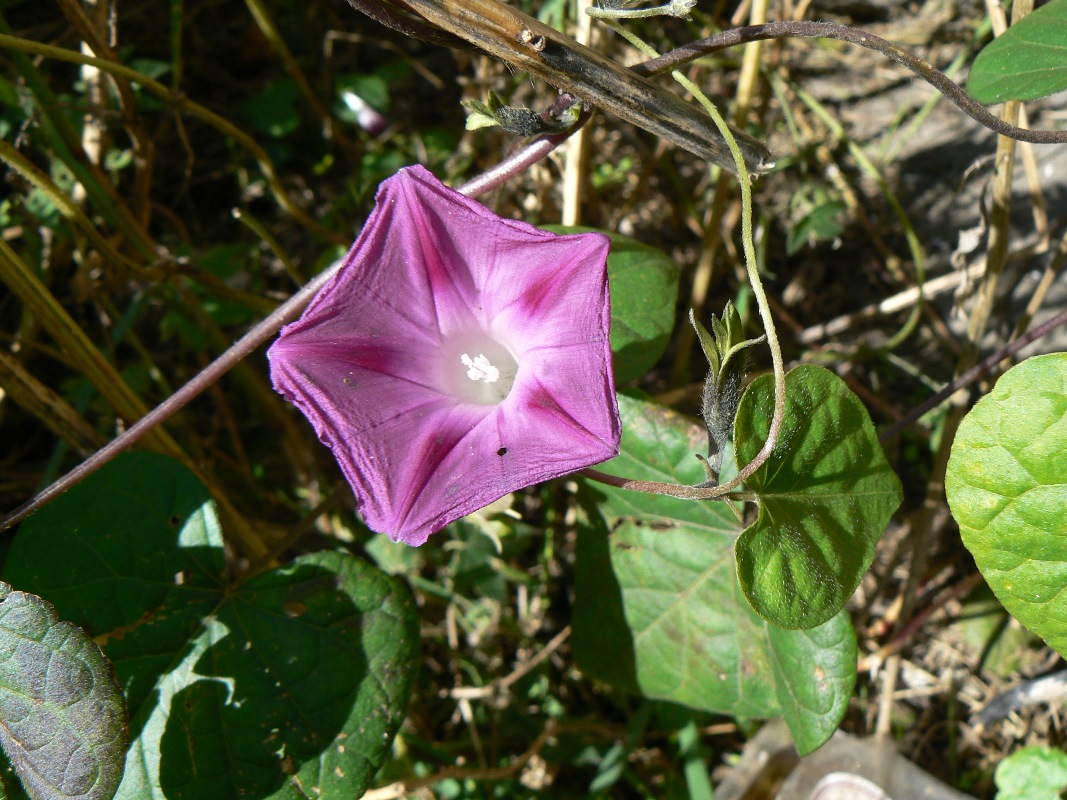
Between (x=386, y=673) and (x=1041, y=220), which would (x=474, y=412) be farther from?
(x=1041, y=220)

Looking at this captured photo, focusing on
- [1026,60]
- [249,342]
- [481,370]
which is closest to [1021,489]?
[1026,60]

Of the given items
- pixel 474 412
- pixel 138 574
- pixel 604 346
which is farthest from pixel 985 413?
pixel 138 574

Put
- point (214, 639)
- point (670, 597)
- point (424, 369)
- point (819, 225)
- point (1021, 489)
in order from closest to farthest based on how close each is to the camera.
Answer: point (1021, 489), point (424, 369), point (214, 639), point (670, 597), point (819, 225)

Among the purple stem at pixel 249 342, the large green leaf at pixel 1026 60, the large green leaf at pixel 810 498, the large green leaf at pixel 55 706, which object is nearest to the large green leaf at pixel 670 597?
the large green leaf at pixel 810 498

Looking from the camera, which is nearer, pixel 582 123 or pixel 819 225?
pixel 582 123

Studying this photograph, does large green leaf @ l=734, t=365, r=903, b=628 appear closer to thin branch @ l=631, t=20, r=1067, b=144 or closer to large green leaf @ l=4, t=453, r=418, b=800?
thin branch @ l=631, t=20, r=1067, b=144

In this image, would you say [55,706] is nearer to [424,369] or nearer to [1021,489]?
[424,369]
